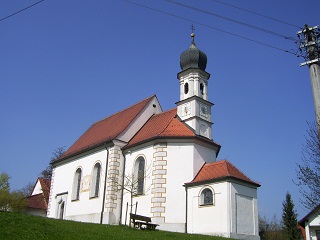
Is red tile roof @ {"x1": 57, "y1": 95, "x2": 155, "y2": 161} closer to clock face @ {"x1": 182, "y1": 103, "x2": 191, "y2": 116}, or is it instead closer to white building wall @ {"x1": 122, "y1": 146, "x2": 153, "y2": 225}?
white building wall @ {"x1": 122, "y1": 146, "x2": 153, "y2": 225}

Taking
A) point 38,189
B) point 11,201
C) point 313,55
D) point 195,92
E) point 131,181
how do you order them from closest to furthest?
point 313,55 → point 131,181 → point 195,92 → point 11,201 → point 38,189

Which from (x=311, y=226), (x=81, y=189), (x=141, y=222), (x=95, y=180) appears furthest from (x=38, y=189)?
(x=311, y=226)

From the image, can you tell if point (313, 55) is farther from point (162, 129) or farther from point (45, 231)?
point (162, 129)

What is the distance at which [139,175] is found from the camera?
29.1 metres

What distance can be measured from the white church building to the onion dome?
0.08m

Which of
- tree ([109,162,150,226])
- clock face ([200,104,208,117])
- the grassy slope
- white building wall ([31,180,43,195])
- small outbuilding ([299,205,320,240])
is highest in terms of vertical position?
clock face ([200,104,208,117])

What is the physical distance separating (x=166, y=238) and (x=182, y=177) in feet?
29.2

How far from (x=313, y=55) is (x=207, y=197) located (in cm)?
1432

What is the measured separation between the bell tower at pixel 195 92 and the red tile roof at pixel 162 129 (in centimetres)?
86

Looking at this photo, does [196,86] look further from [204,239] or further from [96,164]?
[204,239]

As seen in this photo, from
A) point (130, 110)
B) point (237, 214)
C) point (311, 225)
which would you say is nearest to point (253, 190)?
point (237, 214)

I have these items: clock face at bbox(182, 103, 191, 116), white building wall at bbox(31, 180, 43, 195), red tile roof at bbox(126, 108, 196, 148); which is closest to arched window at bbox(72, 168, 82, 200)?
red tile roof at bbox(126, 108, 196, 148)

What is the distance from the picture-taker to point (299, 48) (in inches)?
580

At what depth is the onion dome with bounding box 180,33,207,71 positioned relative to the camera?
32.2 metres
